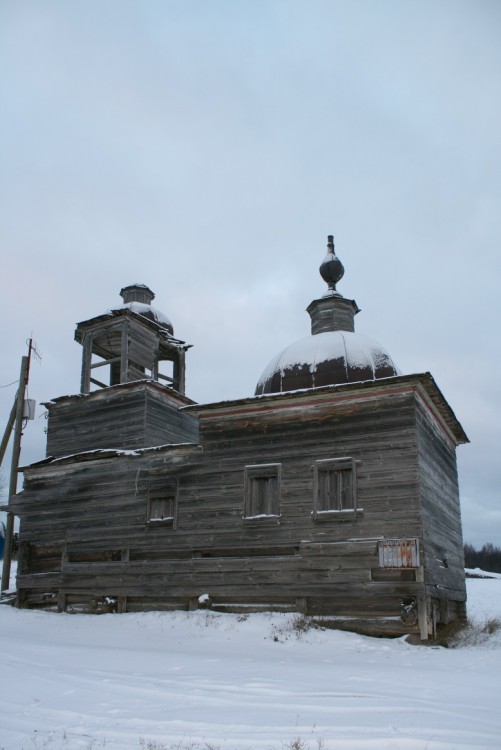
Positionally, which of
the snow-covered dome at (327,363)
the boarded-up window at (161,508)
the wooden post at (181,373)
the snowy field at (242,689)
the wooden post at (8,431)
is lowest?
the snowy field at (242,689)

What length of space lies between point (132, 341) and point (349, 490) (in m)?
10.4

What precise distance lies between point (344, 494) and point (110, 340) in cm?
1223

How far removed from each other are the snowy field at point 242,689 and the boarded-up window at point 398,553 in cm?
174

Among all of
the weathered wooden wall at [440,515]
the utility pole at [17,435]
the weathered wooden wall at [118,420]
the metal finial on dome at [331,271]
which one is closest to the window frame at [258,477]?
the weathered wooden wall at [440,515]

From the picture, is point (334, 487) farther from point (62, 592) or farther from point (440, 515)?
point (62, 592)

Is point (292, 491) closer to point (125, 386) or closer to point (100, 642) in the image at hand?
point (100, 642)

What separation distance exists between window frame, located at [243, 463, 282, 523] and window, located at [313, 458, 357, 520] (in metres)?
1.09

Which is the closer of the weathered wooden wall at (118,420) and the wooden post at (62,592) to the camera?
the wooden post at (62,592)

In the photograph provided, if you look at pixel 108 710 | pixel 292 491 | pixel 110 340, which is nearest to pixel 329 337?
pixel 292 491

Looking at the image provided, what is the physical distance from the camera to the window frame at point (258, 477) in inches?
723

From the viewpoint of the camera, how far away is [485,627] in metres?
18.6

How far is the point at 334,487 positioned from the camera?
58.3ft

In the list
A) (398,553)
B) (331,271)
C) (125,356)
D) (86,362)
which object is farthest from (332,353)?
(86,362)

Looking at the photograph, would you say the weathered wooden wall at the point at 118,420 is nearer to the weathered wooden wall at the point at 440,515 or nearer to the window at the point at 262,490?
the window at the point at 262,490
